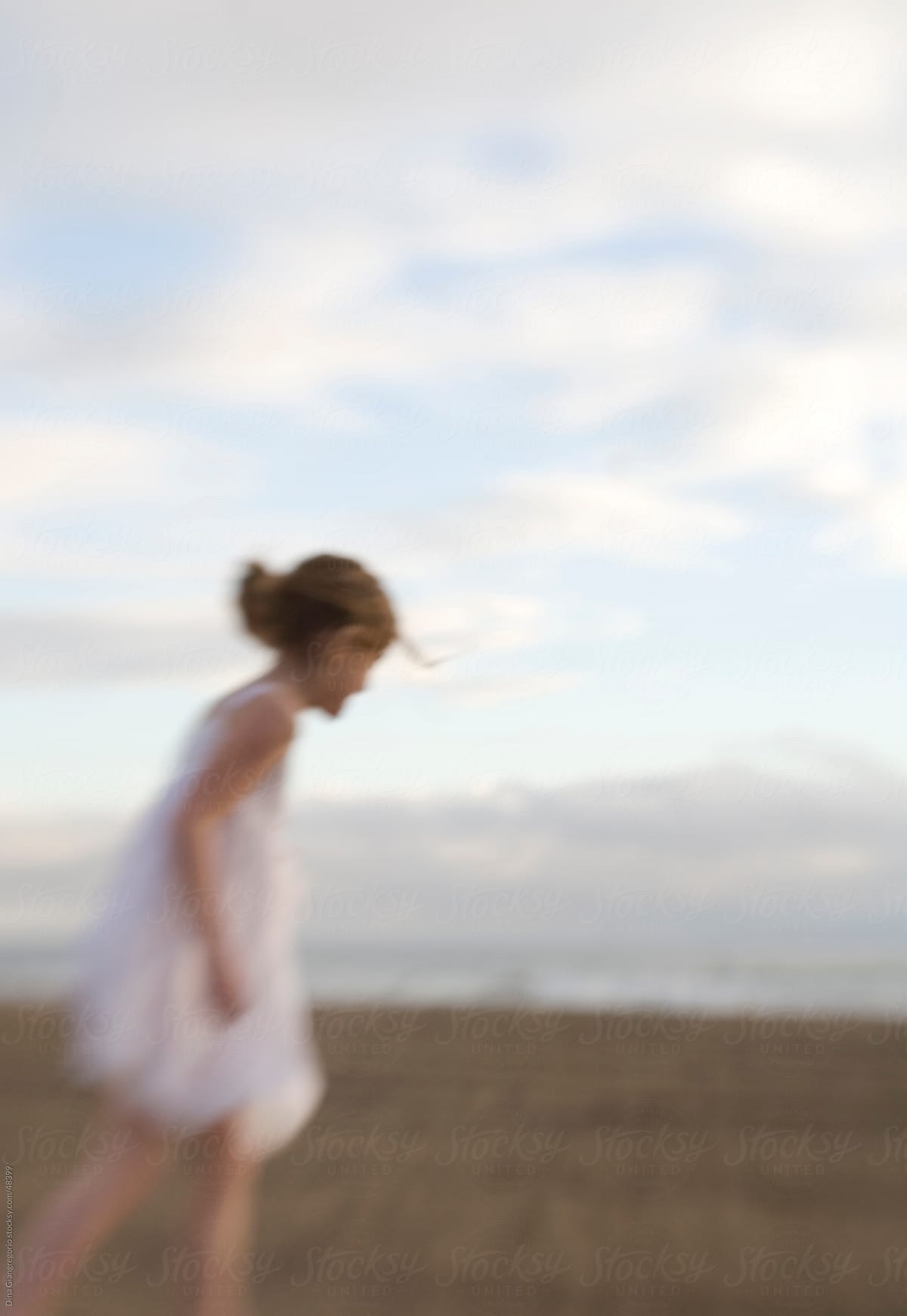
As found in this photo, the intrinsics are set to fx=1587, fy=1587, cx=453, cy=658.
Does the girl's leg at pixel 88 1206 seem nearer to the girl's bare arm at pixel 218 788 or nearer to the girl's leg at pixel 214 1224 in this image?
the girl's leg at pixel 214 1224

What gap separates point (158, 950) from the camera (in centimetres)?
339

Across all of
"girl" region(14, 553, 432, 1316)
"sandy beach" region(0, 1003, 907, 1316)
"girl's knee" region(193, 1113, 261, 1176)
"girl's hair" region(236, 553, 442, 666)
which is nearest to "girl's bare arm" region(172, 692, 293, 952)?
"girl" region(14, 553, 432, 1316)

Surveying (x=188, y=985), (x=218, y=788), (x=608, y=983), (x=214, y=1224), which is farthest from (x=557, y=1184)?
(x=608, y=983)

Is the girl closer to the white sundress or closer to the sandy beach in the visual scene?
the white sundress

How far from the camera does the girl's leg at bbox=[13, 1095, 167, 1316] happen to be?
3.21 metres

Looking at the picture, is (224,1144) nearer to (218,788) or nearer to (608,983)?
(218,788)

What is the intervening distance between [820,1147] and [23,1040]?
225 inches

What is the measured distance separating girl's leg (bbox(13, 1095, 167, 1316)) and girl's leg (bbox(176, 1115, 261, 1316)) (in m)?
0.11

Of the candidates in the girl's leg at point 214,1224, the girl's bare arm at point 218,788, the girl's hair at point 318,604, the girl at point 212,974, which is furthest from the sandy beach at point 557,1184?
the girl's hair at point 318,604

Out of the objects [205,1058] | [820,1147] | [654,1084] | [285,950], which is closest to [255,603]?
[285,950]

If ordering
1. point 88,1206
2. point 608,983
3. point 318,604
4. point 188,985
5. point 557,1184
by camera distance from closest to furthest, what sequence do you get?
point 88,1206
point 188,985
point 318,604
point 557,1184
point 608,983

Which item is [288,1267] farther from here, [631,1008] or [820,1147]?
[631,1008]

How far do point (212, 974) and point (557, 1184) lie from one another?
3015 millimetres

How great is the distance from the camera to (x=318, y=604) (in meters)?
3.53
